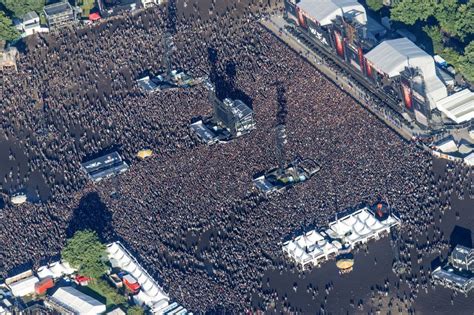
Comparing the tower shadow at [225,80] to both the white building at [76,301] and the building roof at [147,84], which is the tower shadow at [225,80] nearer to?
the building roof at [147,84]

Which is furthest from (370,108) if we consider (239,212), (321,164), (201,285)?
(201,285)

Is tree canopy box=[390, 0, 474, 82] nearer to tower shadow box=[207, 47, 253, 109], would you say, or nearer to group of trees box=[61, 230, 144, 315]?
tower shadow box=[207, 47, 253, 109]

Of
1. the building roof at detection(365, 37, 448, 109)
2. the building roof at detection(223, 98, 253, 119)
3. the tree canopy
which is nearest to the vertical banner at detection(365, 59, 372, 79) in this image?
the building roof at detection(365, 37, 448, 109)

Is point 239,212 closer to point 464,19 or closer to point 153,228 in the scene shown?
point 153,228

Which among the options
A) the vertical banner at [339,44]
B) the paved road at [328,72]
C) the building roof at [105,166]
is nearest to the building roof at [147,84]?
the building roof at [105,166]

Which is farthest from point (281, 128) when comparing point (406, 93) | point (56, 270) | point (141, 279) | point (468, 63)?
point (56, 270)
